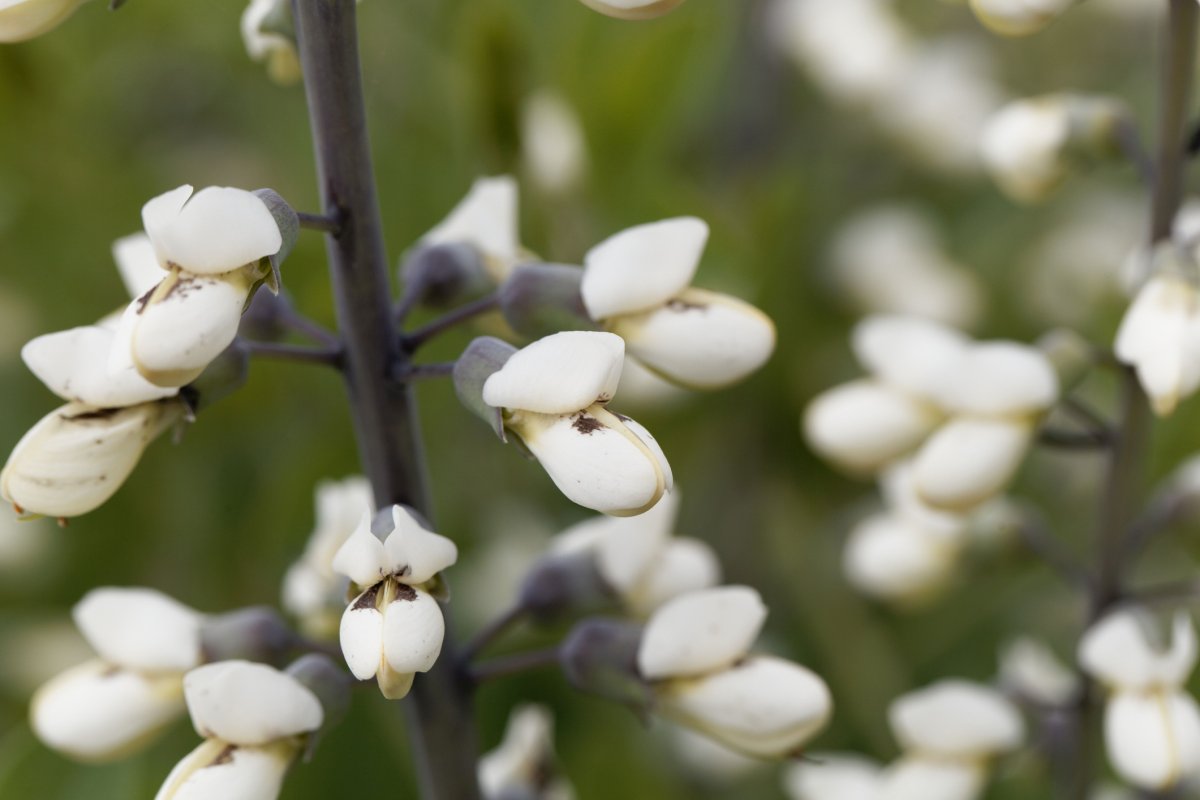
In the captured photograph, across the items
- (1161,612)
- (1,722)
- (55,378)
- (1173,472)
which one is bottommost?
(1,722)

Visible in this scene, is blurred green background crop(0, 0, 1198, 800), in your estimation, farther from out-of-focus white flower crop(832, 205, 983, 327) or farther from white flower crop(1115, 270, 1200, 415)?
white flower crop(1115, 270, 1200, 415)

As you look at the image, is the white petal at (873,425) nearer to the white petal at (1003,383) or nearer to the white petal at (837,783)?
the white petal at (1003,383)

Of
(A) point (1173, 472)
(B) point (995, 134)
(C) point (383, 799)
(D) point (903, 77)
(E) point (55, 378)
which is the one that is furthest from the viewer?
(D) point (903, 77)

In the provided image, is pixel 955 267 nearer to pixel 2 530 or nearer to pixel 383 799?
pixel 383 799

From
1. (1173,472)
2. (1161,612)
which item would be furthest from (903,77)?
(1161,612)

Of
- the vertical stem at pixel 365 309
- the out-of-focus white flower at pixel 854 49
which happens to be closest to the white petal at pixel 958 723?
the vertical stem at pixel 365 309

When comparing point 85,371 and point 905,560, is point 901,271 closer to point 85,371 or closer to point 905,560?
point 905,560

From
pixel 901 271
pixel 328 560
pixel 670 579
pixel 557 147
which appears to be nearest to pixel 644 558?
pixel 670 579

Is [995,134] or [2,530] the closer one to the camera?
[995,134]
